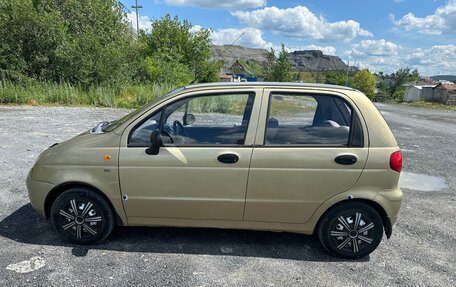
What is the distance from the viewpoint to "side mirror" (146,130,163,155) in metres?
3.06

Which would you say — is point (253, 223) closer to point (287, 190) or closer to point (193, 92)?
point (287, 190)

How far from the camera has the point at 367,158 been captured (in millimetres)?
3072

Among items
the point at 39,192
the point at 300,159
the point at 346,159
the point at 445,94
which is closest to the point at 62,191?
the point at 39,192

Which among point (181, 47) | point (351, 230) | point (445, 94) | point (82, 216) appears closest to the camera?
point (351, 230)

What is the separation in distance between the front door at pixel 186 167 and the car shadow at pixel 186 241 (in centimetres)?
37

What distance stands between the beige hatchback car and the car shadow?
0.23 m

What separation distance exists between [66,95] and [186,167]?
15.3 metres

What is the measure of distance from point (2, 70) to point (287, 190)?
710 inches

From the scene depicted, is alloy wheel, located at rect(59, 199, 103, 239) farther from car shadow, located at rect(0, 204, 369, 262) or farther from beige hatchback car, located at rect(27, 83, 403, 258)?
car shadow, located at rect(0, 204, 369, 262)

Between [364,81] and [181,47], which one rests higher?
[181,47]

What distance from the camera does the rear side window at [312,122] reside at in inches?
124

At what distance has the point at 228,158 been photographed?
311cm

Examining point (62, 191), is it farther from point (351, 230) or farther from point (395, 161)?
point (395, 161)

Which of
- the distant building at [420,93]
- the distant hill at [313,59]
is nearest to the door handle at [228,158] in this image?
the distant building at [420,93]
